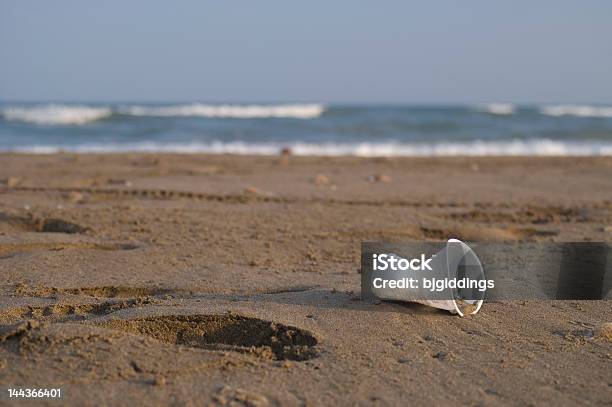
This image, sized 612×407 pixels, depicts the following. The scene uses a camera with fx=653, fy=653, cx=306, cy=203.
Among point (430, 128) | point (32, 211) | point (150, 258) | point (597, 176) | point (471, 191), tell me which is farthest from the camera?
point (430, 128)

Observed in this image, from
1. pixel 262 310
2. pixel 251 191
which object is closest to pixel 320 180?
pixel 251 191

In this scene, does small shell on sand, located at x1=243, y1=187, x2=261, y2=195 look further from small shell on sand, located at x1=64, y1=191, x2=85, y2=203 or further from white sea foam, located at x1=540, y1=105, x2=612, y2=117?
white sea foam, located at x1=540, y1=105, x2=612, y2=117

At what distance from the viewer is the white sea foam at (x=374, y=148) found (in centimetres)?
1312

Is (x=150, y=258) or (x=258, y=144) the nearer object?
(x=150, y=258)

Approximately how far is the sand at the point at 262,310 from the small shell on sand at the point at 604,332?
1 centimetres

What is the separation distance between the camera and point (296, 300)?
3.10 m

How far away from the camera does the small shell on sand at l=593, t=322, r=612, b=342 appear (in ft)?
9.05

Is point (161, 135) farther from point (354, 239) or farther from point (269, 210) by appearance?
point (354, 239)

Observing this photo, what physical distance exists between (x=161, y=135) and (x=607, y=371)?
1457cm

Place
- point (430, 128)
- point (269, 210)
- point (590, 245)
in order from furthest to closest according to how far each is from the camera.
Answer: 1. point (430, 128)
2. point (269, 210)
3. point (590, 245)

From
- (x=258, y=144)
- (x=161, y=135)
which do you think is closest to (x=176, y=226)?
(x=258, y=144)

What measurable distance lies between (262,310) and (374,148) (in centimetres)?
1122

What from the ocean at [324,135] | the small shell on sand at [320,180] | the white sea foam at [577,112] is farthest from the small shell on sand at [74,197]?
the white sea foam at [577,112]

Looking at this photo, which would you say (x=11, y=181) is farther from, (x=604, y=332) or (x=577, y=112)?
(x=577, y=112)
